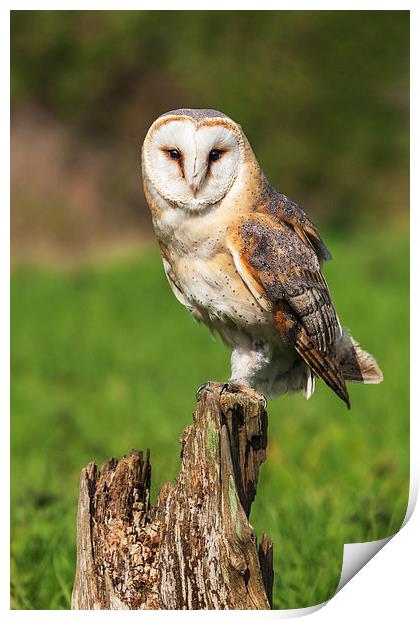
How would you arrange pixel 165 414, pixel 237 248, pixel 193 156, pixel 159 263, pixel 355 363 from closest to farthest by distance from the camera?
pixel 193 156 → pixel 237 248 → pixel 355 363 → pixel 165 414 → pixel 159 263

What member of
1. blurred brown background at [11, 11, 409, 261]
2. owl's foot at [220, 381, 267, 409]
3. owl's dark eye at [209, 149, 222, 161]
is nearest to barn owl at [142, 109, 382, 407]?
owl's dark eye at [209, 149, 222, 161]

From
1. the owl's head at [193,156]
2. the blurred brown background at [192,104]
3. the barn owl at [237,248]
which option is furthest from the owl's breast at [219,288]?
the blurred brown background at [192,104]

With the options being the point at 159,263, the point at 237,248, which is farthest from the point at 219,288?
the point at 159,263

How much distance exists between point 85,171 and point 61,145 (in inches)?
8.1

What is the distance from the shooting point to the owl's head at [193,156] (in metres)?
2.09

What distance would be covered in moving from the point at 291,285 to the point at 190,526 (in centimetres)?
58

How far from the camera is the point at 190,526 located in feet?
7.06

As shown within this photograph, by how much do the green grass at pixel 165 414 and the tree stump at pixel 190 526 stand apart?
0.43 metres

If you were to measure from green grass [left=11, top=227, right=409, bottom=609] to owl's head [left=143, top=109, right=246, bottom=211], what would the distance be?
1.12m

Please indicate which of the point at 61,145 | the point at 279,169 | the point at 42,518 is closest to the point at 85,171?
the point at 61,145

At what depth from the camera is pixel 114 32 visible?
5410 mm

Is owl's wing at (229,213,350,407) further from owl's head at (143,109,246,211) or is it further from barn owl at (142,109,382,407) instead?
owl's head at (143,109,246,211)

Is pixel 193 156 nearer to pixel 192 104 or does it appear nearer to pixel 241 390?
pixel 241 390

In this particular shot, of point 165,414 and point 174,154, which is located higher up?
point 165,414
